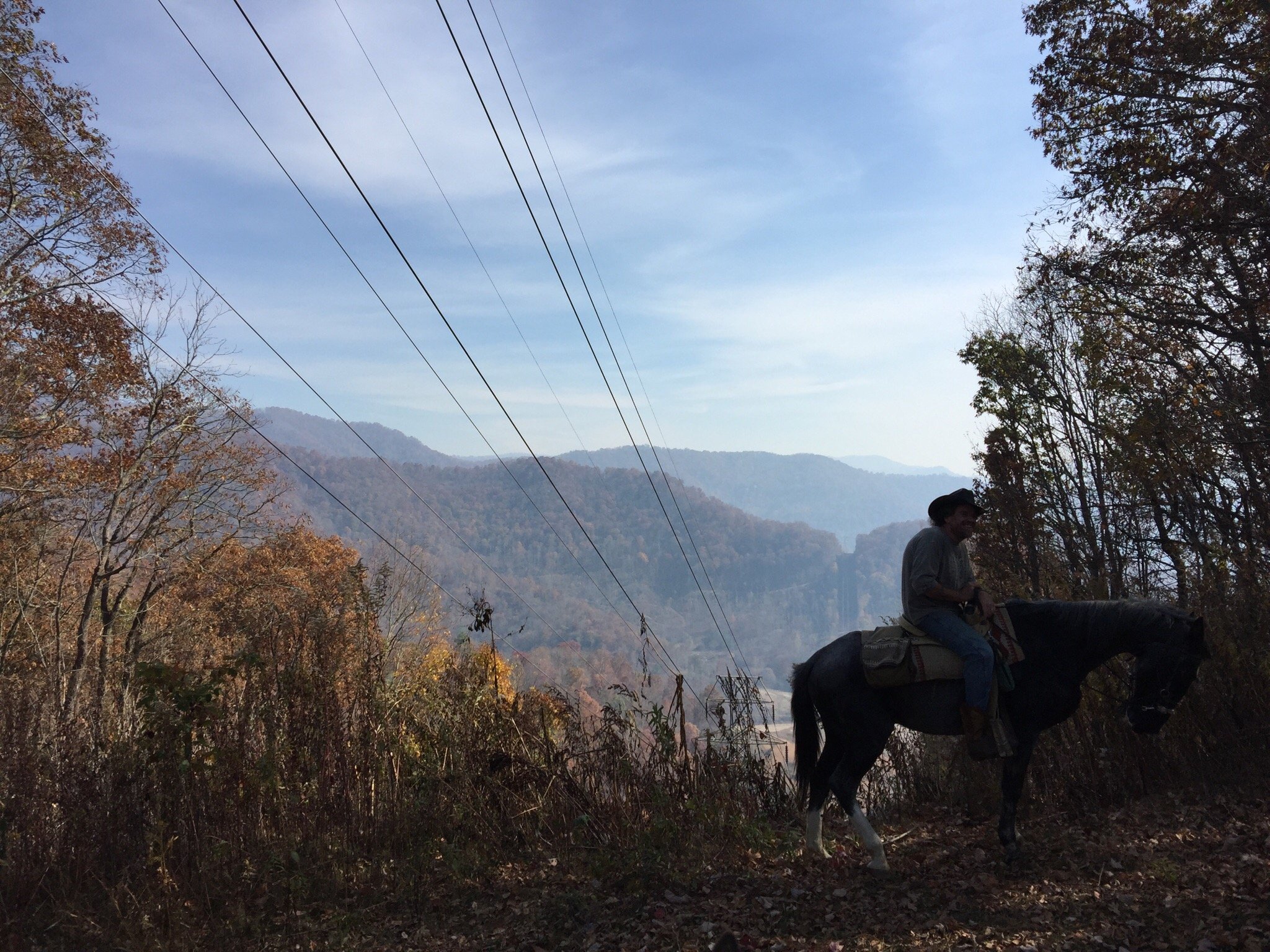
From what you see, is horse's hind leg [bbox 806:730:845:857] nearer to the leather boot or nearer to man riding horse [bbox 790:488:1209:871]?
man riding horse [bbox 790:488:1209:871]

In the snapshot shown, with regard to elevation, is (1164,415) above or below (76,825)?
above

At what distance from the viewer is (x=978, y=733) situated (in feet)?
18.2

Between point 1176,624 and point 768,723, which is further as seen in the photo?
point 768,723

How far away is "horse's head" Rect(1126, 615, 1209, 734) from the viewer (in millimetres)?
5461

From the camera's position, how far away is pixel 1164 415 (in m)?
11.9

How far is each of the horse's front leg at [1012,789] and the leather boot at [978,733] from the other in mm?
176

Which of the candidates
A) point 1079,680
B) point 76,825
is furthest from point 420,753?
point 1079,680

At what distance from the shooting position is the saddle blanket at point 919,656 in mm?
5539

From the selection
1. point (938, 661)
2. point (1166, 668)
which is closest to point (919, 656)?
point (938, 661)

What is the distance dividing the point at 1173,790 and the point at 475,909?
19.2ft

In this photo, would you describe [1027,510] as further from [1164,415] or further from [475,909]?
[475,909]

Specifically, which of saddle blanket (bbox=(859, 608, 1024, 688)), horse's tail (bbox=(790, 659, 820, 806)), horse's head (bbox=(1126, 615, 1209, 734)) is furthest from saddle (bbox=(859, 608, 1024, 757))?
horse's head (bbox=(1126, 615, 1209, 734))

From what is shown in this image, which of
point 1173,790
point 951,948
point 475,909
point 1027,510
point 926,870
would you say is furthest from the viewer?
point 1027,510

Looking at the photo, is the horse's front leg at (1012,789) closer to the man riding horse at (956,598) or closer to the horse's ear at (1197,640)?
the man riding horse at (956,598)
